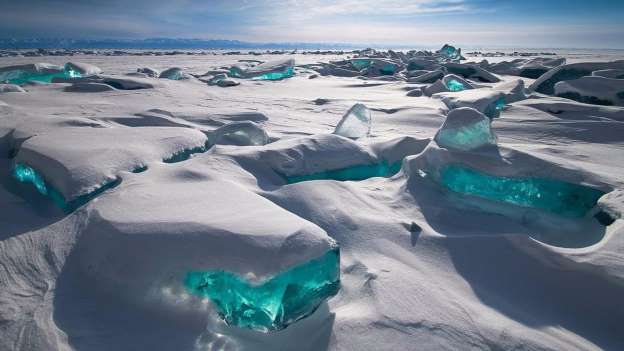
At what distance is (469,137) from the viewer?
1.74m

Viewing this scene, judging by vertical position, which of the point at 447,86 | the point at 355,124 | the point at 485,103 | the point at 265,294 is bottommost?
the point at 265,294

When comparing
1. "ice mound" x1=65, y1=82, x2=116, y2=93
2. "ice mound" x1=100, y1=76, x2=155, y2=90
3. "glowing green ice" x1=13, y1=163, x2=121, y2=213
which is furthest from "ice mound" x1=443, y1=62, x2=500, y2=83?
"glowing green ice" x1=13, y1=163, x2=121, y2=213

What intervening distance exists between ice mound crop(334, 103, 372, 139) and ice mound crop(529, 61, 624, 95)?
3.39m

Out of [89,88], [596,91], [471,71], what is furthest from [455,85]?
[89,88]

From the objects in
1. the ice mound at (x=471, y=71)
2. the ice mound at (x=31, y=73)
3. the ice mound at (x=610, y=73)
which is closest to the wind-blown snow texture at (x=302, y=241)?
the ice mound at (x=610, y=73)

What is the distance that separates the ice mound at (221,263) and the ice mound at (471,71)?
22.3ft

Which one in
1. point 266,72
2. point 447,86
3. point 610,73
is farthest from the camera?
point 266,72

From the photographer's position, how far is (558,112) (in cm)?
325

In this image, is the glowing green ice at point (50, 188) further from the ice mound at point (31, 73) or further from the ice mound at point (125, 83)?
the ice mound at point (31, 73)

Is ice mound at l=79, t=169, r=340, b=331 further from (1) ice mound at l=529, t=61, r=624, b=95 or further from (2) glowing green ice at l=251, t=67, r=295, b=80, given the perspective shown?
(2) glowing green ice at l=251, t=67, r=295, b=80

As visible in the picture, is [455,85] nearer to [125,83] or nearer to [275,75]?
[275,75]

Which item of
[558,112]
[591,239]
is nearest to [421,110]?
[558,112]

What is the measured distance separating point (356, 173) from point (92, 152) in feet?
4.10

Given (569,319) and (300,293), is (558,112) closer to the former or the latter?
(569,319)
